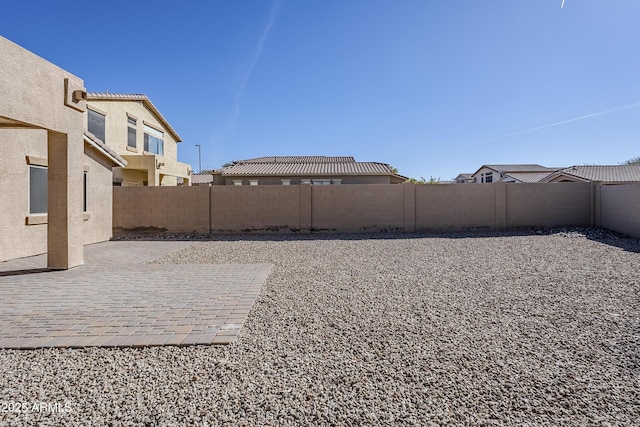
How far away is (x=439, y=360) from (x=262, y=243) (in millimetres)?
8713

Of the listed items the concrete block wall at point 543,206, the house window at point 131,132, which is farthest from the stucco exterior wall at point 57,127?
the concrete block wall at point 543,206

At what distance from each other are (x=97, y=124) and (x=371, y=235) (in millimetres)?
14506

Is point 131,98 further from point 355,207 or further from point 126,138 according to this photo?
point 355,207

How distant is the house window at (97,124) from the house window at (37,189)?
28.3 ft

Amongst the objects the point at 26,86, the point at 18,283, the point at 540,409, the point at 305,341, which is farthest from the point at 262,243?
the point at 540,409

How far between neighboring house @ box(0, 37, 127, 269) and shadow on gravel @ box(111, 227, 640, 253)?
14.1ft

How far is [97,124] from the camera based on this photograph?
17.0 metres

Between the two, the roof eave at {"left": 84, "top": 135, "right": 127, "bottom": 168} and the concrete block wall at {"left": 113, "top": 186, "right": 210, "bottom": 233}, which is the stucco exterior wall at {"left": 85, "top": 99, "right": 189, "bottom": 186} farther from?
the roof eave at {"left": 84, "top": 135, "right": 127, "bottom": 168}

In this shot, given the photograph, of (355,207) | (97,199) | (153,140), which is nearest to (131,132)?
(153,140)

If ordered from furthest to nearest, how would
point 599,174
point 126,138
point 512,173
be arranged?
point 512,173, point 599,174, point 126,138

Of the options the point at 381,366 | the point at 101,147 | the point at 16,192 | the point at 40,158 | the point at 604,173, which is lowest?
the point at 381,366

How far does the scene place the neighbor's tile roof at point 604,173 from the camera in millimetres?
21578

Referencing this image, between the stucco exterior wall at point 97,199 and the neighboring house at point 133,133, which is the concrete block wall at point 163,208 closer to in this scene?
the stucco exterior wall at point 97,199

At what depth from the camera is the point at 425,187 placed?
13914mm
